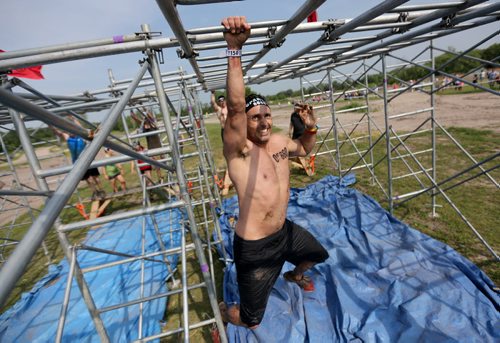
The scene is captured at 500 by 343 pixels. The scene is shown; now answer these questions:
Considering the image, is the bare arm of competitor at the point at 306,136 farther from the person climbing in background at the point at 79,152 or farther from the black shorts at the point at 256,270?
the person climbing in background at the point at 79,152

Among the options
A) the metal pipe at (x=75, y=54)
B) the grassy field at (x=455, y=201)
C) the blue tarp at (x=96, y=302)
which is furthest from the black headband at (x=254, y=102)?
the grassy field at (x=455, y=201)

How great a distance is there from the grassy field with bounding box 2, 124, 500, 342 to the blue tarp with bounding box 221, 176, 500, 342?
58 centimetres

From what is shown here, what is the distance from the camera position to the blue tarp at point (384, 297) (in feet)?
8.98

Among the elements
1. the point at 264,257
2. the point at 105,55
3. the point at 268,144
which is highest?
the point at 105,55

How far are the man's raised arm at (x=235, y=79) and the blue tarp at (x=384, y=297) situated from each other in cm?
237

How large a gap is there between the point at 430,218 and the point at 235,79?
509 centimetres

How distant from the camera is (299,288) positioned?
3.45 meters

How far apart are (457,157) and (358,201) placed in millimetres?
5141

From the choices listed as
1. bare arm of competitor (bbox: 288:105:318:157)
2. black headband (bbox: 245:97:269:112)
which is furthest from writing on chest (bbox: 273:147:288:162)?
black headband (bbox: 245:97:269:112)

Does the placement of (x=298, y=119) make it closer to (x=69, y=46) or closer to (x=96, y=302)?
(x=69, y=46)

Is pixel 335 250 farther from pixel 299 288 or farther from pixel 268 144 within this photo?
pixel 268 144

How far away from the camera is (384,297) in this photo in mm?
3186

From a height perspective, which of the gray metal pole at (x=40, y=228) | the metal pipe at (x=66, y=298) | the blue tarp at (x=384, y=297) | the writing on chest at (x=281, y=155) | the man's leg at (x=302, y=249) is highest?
the gray metal pole at (x=40, y=228)

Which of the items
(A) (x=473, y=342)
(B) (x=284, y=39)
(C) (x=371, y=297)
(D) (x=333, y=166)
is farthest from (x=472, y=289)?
(D) (x=333, y=166)
